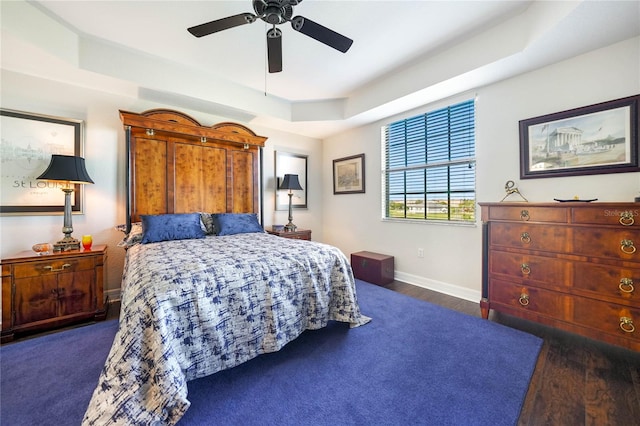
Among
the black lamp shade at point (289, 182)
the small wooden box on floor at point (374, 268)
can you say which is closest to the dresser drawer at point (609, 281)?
the small wooden box on floor at point (374, 268)

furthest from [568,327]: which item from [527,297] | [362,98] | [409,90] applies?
[362,98]

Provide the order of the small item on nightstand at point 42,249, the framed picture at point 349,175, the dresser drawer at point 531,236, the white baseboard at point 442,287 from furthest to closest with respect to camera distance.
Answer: the framed picture at point 349,175 < the white baseboard at point 442,287 < the small item on nightstand at point 42,249 < the dresser drawer at point 531,236

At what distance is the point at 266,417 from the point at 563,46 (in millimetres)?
3551

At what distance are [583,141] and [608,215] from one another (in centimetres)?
84

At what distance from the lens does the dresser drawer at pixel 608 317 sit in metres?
1.72

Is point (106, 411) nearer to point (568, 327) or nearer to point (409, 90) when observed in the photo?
point (568, 327)

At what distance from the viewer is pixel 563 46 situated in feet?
7.04

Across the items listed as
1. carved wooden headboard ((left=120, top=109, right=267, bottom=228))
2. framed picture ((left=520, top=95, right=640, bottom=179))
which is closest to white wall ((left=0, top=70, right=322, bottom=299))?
carved wooden headboard ((left=120, top=109, right=267, bottom=228))

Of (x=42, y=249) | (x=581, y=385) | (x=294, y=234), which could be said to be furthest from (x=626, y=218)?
(x=42, y=249)

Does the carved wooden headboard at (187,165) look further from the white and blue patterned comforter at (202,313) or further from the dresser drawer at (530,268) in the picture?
the dresser drawer at (530,268)

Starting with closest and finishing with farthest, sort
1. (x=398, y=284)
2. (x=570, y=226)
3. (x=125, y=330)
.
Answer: (x=125, y=330)
(x=570, y=226)
(x=398, y=284)

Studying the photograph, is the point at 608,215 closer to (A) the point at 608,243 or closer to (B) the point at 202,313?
(A) the point at 608,243

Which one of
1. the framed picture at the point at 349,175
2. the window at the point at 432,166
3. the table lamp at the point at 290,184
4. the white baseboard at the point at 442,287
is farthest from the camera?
the framed picture at the point at 349,175

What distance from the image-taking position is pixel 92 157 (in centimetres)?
289
